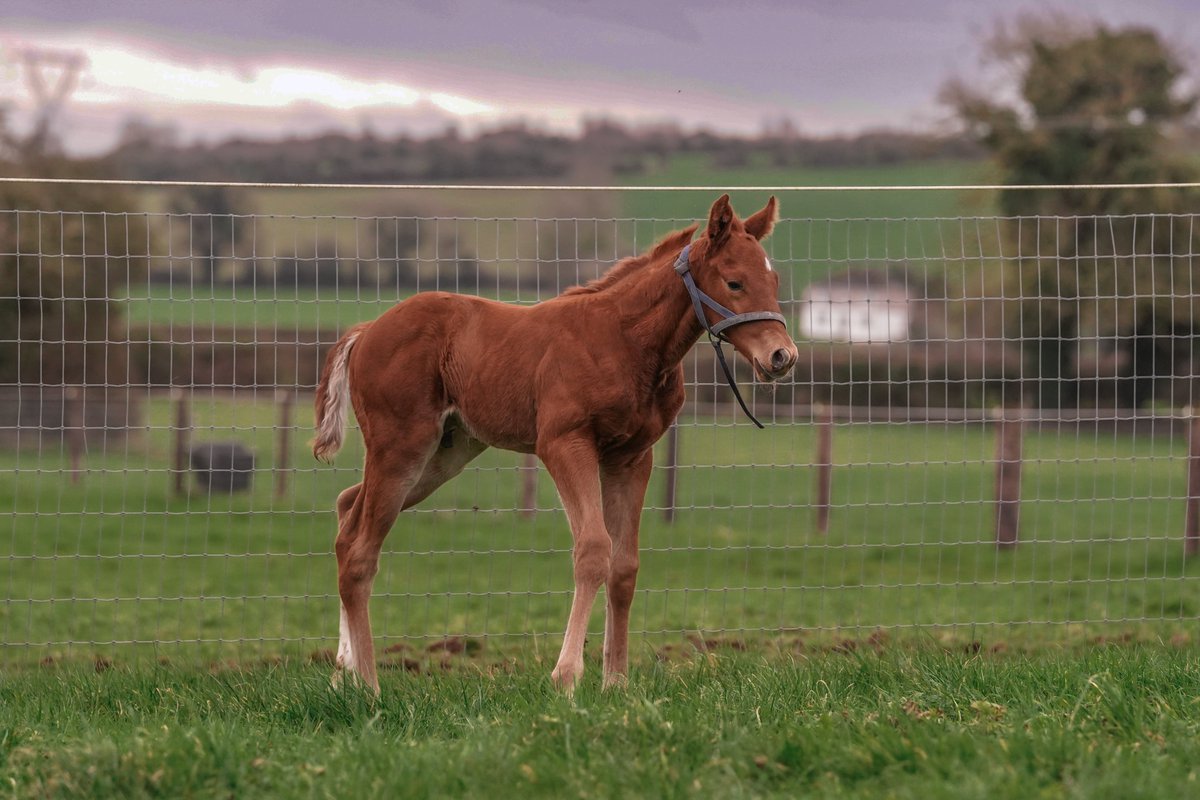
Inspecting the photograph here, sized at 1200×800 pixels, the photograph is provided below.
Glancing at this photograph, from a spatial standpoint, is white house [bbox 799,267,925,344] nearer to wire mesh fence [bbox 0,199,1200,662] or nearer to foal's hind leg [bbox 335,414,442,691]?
wire mesh fence [bbox 0,199,1200,662]

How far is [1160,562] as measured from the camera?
36.8 ft

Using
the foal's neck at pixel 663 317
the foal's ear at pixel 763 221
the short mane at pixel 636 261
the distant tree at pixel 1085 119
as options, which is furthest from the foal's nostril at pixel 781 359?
the distant tree at pixel 1085 119

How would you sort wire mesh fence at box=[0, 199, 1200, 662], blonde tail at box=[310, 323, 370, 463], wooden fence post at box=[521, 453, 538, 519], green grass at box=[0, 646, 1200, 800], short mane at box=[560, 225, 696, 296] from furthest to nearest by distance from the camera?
wooden fence post at box=[521, 453, 538, 519] → wire mesh fence at box=[0, 199, 1200, 662] → blonde tail at box=[310, 323, 370, 463] → short mane at box=[560, 225, 696, 296] → green grass at box=[0, 646, 1200, 800]

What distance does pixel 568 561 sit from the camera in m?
12.0

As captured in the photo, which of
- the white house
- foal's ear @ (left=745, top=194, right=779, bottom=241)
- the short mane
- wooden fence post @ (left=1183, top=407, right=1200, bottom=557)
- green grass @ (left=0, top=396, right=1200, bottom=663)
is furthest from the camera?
wooden fence post @ (left=1183, top=407, right=1200, bottom=557)

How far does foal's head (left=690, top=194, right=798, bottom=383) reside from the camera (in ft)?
15.8

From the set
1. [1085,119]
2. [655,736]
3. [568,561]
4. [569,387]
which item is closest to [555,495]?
[568,561]

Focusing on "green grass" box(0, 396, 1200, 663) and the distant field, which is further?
the distant field

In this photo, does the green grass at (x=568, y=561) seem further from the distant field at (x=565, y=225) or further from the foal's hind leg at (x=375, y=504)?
the distant field at (x=565, y=225)

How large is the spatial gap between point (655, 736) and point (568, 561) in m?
8.00

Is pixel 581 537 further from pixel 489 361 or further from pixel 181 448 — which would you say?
pixel 181 448

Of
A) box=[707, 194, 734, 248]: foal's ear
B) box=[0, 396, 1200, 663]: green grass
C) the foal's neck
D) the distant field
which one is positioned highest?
the distant field

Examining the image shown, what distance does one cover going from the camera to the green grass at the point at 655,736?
3.73m

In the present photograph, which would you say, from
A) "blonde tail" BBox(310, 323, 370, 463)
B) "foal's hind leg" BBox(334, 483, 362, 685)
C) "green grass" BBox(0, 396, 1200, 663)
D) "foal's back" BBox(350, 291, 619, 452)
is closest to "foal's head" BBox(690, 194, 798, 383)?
"foal's back" BBox(350, 291, 619, 452)
